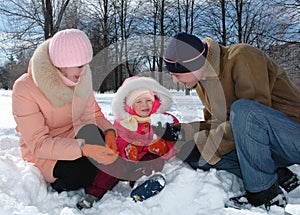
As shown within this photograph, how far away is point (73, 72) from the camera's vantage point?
2078 millimetres

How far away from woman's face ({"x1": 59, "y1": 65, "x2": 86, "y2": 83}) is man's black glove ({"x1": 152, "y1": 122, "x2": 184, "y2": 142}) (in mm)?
655

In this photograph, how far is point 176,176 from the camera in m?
2.08

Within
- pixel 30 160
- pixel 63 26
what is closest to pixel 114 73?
pixel 63 26

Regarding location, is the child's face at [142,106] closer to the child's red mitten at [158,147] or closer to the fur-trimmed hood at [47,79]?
the child's red mitten at [158,147]

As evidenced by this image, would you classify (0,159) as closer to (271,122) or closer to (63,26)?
(271,122)

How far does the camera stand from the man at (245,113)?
69.3 inches

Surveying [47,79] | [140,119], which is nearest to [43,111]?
[47,79]

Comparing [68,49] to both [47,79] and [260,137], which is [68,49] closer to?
[47,79]

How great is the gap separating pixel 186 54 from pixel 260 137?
0.69 meters

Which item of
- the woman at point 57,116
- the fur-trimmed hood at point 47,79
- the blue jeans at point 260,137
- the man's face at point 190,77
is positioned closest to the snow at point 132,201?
the woman at point 57,116

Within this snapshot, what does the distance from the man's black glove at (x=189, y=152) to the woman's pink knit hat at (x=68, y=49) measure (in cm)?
93

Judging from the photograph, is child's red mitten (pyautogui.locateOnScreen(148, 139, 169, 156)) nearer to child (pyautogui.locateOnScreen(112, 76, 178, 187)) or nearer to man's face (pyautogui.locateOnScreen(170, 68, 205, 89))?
child (pyautogui.locateOnScreen(112, 76, 178, 187))

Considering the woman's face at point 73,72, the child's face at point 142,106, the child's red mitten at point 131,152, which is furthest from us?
the child's face at point 142,106

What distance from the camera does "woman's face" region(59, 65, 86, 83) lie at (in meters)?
2.06
